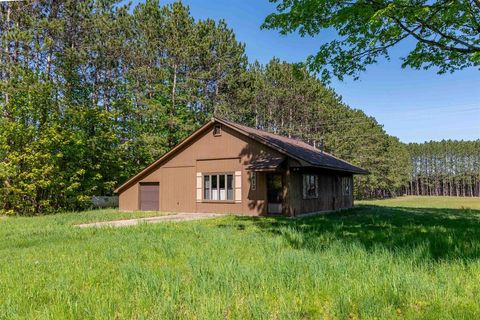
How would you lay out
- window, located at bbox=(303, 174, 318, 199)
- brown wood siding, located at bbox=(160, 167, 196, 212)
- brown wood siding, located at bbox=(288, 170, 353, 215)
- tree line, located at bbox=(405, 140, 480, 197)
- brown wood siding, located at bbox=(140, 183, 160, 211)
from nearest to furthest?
brown wood siding, located at bbox=(288, 170, 353, 215) → window, located at bbox=(303, 174, 318, 199) → brown wood siding, located at bbox=(160, 167, 196, 212) → brown wood siding, located at bbox=(140, 183, 160, 211) → tree line, located at bbox=(405, 140, 480, 197)

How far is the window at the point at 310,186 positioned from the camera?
19.5 meters

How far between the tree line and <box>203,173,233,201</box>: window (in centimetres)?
7851

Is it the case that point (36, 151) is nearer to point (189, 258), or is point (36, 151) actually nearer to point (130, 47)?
point (130, 47)

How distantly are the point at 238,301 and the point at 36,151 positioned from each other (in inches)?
881

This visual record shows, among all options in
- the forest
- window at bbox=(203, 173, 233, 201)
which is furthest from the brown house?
the forest

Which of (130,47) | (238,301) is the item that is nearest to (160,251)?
(238,301)

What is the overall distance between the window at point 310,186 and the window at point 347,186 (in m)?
5.81

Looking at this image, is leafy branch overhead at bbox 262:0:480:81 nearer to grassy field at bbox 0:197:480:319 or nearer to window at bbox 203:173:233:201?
grassy field at bbox 0:197:480:319

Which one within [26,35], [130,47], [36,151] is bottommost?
[36,151]

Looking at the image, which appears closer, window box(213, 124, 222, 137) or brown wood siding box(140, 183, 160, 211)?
window box(213, 124, 222, 137)

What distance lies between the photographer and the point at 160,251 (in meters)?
7.63

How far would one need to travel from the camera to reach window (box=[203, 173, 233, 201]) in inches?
790

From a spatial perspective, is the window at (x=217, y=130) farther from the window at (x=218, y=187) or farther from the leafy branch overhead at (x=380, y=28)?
the leafy branch overhead at (x=380, y=28)

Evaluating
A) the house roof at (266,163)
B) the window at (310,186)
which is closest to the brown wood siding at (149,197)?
the house roof at (266,163)
